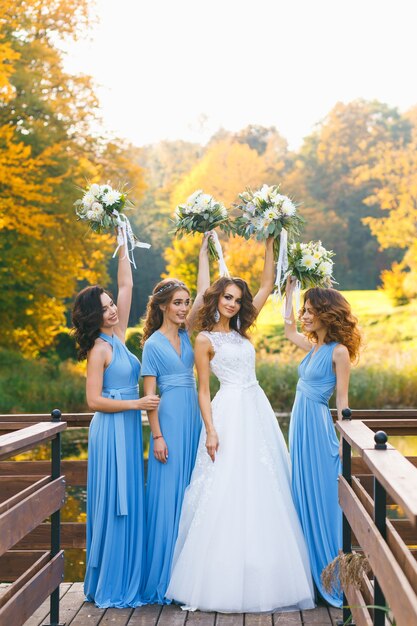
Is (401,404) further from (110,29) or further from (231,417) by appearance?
(110,29)

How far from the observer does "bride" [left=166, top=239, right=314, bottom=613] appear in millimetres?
4840

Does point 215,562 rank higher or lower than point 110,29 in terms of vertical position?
lower

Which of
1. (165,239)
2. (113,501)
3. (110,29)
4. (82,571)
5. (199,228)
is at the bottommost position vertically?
(82,571)

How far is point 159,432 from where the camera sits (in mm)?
5133

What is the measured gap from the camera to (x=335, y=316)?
513 centimetres

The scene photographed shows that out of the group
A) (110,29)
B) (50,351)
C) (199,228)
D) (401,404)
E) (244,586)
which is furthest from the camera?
(110,29)

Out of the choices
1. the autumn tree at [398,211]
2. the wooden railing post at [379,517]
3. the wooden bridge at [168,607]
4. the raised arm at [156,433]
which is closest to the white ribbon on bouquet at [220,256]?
the raised arm at [156,433]

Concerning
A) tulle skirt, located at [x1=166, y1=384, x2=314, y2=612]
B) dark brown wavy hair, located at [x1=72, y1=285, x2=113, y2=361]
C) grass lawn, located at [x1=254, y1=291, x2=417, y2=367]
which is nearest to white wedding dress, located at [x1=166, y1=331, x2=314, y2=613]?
tulle skirt, located at [x1=166, y1=384, x2=314, y2=612]

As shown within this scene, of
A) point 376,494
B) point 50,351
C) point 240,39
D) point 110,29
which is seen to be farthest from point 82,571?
point 240,39

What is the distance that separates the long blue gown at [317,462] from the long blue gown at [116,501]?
0.87 meters

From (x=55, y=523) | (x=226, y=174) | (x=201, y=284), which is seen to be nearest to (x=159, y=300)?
(x=201, y=284)

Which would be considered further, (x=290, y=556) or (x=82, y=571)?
(x=82, y=571)

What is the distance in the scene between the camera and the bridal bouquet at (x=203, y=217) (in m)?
5.46

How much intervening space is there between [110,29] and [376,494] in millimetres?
31226
